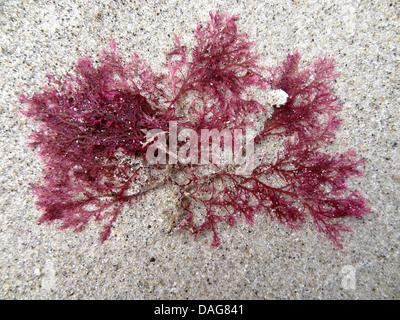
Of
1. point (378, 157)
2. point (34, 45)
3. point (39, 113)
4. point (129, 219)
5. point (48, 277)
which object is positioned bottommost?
point (48, 277)

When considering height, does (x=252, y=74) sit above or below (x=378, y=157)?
above

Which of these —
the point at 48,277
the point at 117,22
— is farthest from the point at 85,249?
the point at 117,22

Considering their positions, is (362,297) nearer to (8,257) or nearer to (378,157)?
(378,157)

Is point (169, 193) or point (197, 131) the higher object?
point (197, 131)
